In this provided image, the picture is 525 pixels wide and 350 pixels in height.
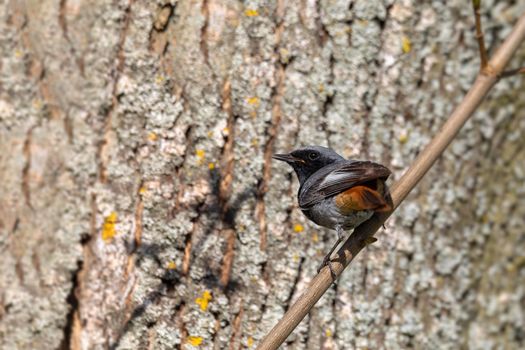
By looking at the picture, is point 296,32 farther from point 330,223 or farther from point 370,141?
point 330,223

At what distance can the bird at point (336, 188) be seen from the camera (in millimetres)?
2771

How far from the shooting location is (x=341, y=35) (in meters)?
3.56

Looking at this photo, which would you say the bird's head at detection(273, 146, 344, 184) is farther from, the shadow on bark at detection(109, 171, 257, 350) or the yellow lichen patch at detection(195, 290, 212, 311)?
the yellow lichen patch at detection(195, 290, 212, 311)

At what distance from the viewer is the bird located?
2.77 meters

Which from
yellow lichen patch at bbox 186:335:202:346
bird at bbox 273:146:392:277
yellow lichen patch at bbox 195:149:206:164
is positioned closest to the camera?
bird at bbox 273:146:392:277

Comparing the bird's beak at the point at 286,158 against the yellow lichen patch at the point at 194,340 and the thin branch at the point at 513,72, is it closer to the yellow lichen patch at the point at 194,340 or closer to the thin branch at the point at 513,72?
the yellow lichen patch at the point at 194,340

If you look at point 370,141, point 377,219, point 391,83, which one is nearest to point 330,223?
point 377,219

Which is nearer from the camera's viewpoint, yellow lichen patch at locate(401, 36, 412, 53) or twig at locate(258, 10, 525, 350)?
twig at locate(258, 10, 525, 350)

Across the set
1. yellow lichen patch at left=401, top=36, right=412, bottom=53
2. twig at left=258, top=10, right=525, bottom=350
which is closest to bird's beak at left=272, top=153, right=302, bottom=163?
twig at left=258, top=10, right=525, bottom=350

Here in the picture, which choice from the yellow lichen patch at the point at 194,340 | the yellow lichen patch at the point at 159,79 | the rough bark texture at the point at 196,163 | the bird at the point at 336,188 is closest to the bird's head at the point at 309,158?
the bird at the point at 336,188

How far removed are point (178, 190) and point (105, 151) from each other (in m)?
0.43

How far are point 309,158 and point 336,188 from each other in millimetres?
281

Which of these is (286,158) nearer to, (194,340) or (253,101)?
(253,101)

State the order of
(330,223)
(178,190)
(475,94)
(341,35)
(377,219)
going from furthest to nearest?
(341,35)
(178,190)
(330,223)
(377,219)
(475,94)
